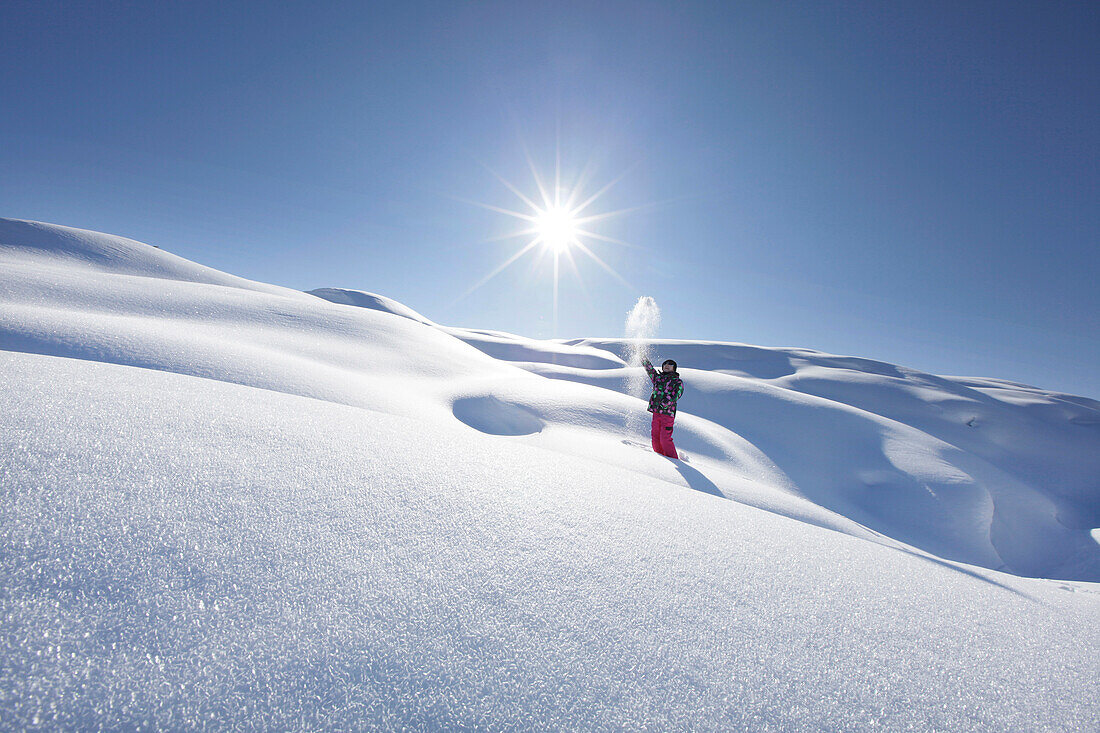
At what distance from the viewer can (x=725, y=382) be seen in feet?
40.1

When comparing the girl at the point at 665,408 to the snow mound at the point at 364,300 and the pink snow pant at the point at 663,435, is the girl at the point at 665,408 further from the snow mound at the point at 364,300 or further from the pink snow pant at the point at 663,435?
the snow mound at the point at 364,300

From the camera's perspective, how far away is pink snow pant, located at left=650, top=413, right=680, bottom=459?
5.43 metres

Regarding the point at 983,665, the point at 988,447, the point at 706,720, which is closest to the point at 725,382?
the point at 988,447

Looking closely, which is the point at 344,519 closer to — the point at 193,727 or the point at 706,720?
the point at 193,727

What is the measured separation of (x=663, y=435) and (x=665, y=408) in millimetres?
389

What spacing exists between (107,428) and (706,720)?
2292mm

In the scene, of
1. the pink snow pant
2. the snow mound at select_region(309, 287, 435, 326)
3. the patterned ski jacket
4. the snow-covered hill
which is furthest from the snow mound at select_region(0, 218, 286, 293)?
the snow mound at select_region(309, 287, 435, 326)

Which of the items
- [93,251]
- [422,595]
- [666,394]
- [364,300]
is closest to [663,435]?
[666,394]

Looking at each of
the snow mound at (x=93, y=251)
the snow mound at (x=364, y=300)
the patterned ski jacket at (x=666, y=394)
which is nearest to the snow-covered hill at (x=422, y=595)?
the patterned ski jacket at (x=666, y=394)

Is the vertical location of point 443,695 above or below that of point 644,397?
below

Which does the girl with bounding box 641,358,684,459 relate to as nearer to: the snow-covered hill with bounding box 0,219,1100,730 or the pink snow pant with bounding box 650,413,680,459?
the pink snow pant with bounding box 650,413,680,459

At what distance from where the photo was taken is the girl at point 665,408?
545 cm

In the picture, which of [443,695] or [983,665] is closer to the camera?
[443,695]

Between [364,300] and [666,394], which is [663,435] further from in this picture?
[364,300]
